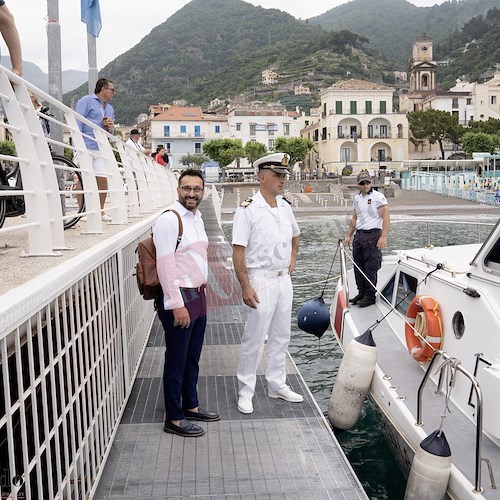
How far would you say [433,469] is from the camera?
407 cm

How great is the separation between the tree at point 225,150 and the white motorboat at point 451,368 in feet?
259

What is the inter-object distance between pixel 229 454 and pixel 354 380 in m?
1.82

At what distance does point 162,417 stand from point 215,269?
7.26 m

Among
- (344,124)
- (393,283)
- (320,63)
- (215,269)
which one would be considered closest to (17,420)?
(393,283)

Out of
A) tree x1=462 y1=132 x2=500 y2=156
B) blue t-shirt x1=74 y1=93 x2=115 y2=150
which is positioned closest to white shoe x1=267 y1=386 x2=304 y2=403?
blue t-shirt x1=74 y1=93 x2=115 y2=150

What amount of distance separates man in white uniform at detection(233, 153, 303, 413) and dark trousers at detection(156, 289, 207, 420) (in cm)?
54

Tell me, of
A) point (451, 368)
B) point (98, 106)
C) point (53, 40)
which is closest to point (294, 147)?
point (53, 40)

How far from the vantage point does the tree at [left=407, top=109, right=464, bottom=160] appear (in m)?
87.2

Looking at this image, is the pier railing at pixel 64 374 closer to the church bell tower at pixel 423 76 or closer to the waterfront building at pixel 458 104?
the waterfront building at pixel 458 104

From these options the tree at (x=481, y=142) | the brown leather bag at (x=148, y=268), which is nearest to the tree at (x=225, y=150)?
the tree at (x=481, y=142)

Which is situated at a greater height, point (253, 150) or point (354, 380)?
point (253, 150)

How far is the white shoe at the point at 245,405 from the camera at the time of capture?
5.20m

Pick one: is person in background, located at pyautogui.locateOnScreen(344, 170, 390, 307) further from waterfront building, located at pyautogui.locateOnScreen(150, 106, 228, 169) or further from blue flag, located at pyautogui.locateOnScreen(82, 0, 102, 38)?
waterfront building, located at pyautogui.locateOnScreen(150, 106, 228, 169)

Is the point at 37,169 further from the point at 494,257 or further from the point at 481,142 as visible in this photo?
the point at 481,142
